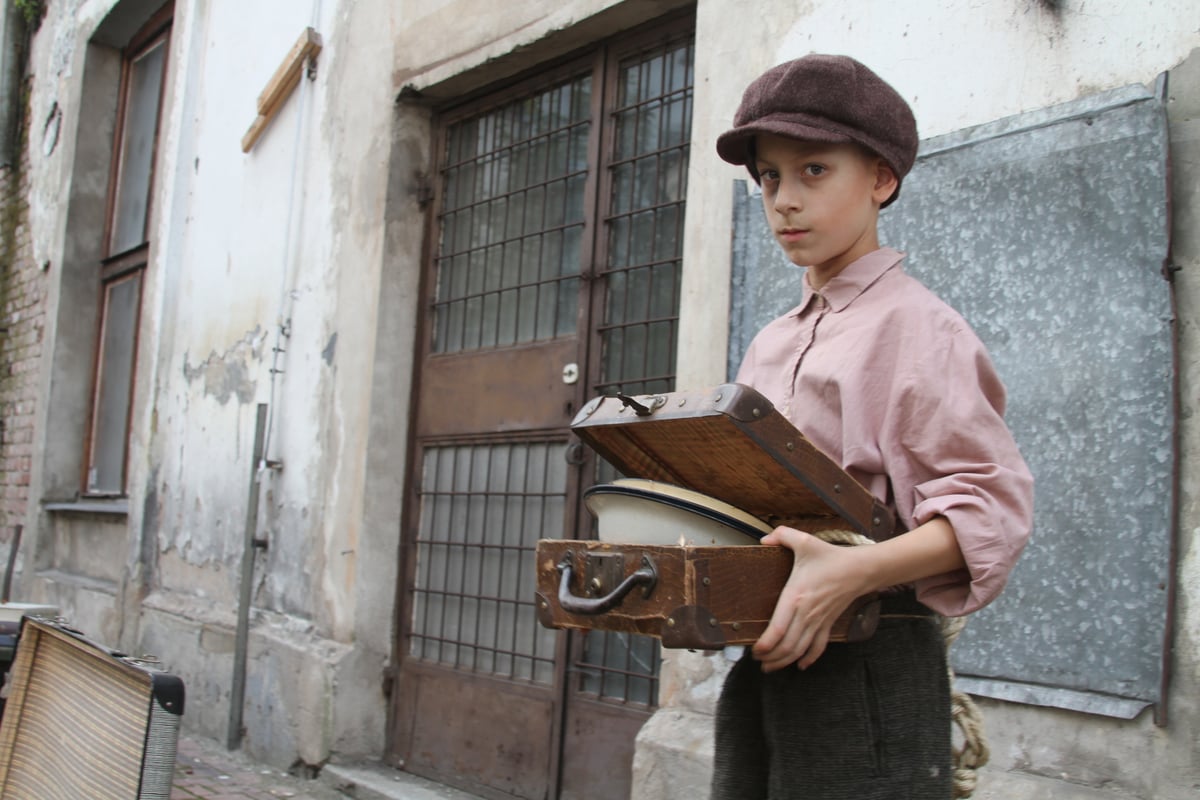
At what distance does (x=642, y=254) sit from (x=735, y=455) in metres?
2.60

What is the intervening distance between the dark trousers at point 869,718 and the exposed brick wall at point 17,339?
319 inches

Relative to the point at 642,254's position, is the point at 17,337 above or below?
above

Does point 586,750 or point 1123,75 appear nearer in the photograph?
point 1123,75

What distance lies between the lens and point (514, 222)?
183 inches

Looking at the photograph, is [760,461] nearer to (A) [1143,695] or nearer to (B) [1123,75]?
(A) [1143,695]


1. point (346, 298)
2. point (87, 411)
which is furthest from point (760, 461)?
point (87, 411)

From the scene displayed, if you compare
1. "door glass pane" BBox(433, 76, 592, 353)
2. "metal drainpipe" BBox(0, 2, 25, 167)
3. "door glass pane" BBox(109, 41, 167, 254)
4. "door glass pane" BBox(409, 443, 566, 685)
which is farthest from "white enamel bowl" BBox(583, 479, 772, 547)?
"metal drainpipe" BBox(0, 2, 25, 167)

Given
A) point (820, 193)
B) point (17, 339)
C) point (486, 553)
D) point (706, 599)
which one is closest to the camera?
point (706, 599)

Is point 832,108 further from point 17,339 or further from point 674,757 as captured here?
point 17,339

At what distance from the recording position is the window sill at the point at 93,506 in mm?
7297

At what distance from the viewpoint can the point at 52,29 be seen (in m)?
9.36

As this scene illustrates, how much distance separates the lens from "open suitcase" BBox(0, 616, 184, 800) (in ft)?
6.75

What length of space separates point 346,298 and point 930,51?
288 cm

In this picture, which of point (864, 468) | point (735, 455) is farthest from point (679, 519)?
point (864, 468)
